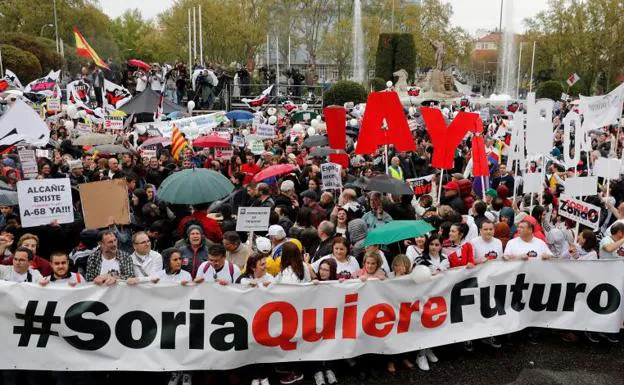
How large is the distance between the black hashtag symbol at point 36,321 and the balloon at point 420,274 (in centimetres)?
314

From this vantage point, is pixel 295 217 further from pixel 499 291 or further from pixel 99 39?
pixel 99 39

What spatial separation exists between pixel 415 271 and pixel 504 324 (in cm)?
116

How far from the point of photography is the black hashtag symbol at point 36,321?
17.1 ft

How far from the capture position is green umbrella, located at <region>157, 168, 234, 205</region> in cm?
785

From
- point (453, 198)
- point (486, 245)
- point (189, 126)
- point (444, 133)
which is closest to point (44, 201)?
point (486, 245)

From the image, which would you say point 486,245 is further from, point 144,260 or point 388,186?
point 144,260

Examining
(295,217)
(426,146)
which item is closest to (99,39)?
(426,146)

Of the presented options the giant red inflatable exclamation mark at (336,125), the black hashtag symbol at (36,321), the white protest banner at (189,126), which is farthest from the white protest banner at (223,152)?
the black hashtag symbol at (36,321)

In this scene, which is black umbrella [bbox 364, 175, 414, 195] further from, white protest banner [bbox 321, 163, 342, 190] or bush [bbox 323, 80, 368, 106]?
bush [bbox 323, 80, 368, 106]

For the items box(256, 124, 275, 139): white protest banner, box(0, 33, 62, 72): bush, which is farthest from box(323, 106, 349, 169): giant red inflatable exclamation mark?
box(0, 33, 62, 72): bush

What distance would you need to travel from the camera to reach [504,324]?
6.18 meters

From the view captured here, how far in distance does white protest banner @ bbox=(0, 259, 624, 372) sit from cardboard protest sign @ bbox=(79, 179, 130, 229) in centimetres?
172

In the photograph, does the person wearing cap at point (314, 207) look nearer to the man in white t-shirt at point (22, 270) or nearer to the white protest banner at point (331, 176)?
the white protest banner at point (331, 176)

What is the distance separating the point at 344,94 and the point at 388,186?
71.5 feet
